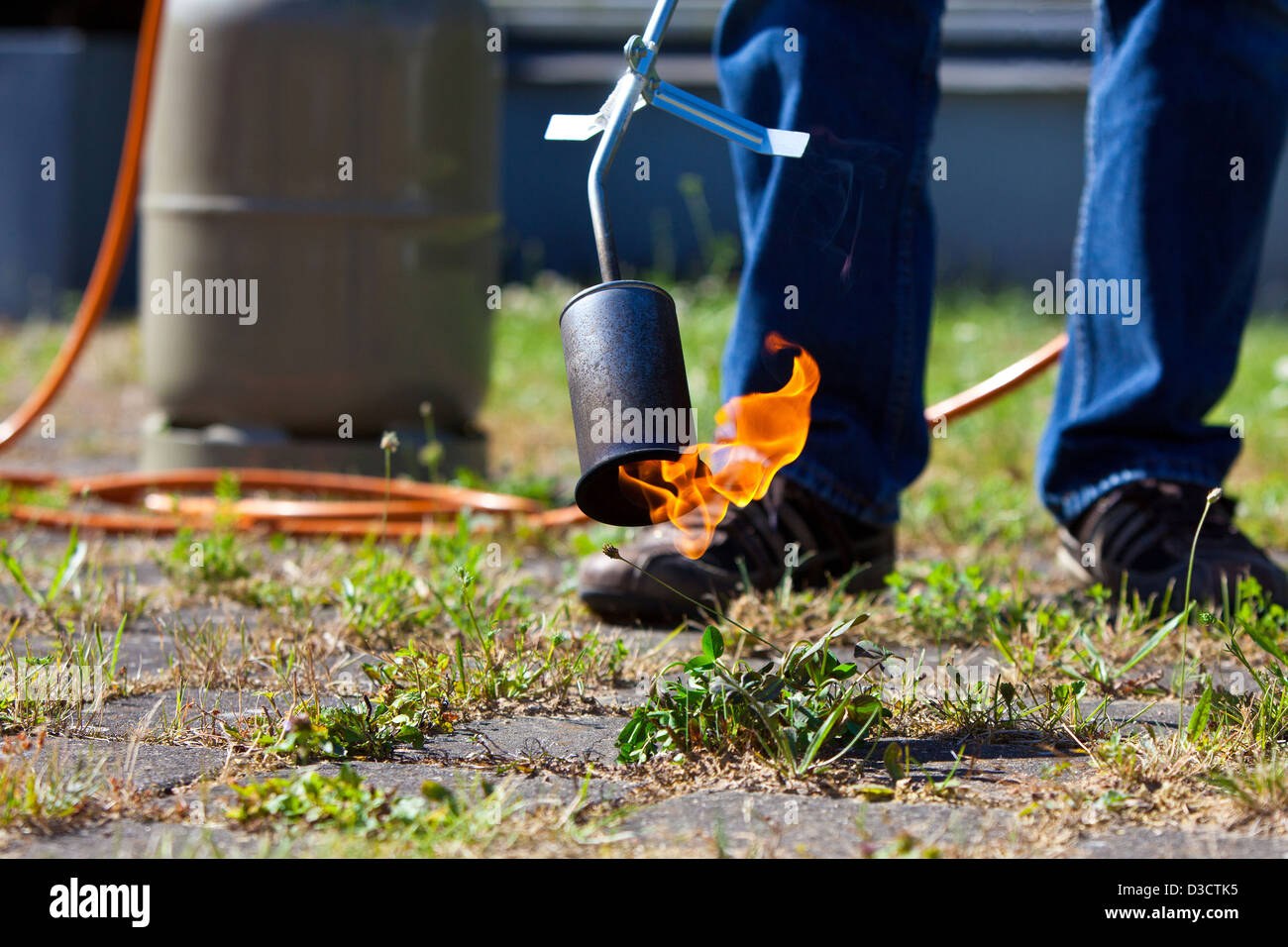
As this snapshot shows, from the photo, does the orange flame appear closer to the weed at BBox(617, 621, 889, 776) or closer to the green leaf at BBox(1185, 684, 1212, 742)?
the weed at BBox(617, 621, 889, 776)

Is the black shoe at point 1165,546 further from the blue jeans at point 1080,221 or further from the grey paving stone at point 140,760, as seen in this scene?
the grey paving stone at point 140,760

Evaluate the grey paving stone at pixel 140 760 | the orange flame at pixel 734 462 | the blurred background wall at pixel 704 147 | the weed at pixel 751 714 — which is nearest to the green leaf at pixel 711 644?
the weed at pixel 751 714

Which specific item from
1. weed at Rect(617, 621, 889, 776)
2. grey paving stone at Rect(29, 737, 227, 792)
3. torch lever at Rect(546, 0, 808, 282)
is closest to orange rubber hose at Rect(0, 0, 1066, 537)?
grey paving stone at Rect(29, 737, 227, 792)

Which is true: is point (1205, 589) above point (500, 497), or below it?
below

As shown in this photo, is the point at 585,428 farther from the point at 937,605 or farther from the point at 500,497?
the point at 500,497

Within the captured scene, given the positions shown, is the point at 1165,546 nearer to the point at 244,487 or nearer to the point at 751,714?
the point at 751,714

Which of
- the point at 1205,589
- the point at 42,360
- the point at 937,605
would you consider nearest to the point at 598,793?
the point at 937,605

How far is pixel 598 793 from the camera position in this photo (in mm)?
1301

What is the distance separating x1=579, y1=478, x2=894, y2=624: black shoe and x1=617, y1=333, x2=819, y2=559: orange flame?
10cm

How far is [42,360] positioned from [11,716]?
4.00 metres

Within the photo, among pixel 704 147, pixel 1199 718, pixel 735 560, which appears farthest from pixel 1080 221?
pixel 704 147

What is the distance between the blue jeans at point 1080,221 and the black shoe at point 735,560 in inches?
1.7
